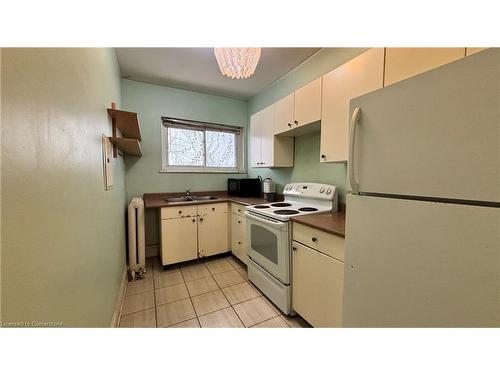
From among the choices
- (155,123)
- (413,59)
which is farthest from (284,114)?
(155,123)

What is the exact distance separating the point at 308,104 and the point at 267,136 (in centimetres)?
75

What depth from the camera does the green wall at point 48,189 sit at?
1.36ft

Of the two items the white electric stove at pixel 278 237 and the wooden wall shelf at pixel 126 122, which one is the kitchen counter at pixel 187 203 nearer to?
the white electric stove at pixel 278 237

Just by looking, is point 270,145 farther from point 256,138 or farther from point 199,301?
point 199,301

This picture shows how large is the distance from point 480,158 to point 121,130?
94.7 inches

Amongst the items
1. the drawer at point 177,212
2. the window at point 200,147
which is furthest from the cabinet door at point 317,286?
the window at point 200,147

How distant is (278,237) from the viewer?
161 centimetres

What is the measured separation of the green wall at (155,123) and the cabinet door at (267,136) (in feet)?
3.34

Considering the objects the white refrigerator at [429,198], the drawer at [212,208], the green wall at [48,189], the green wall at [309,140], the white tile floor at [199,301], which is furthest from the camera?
the drawer at [212,208]

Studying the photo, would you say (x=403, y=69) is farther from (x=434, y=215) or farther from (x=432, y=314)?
(x=432, y=314)

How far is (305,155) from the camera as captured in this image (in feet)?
7.48

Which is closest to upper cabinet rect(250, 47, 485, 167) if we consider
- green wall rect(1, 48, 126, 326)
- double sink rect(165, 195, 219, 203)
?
double sink rect(165, 195, 219, 203)

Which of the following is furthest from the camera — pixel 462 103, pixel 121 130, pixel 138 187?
pixel 138 187

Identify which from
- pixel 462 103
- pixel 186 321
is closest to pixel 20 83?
pixel 462 103
